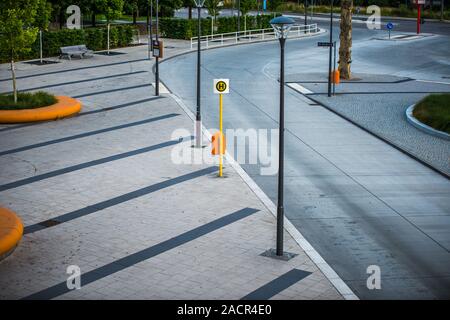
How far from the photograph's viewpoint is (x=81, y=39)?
47.0 metres

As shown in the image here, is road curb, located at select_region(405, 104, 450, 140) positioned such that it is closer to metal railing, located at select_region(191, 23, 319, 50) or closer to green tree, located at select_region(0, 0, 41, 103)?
green tree, located at select_region(0, 0, 41, 103)

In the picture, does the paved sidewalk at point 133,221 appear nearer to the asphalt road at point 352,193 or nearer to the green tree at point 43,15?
the asphalt road at point 352,193

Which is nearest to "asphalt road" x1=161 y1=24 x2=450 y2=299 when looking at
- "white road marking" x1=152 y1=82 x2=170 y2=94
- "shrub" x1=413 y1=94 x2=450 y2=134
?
"white road marking" x1=152 y1=82 x2=170 y2=94

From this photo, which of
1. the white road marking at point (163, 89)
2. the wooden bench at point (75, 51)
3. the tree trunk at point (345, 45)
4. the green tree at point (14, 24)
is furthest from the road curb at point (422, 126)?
the wooden bench at point (75, 51)

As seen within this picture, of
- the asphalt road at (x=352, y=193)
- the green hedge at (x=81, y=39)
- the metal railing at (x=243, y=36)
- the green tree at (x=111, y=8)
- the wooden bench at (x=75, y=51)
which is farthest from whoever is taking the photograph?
the metal railing at (x=243, y=36)

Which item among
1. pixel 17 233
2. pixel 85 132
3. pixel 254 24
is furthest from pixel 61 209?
pixel 254 24

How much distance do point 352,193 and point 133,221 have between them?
5.70 metres

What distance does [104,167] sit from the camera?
21.8m

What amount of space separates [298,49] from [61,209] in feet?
124

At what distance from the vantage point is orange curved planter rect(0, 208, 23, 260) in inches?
580

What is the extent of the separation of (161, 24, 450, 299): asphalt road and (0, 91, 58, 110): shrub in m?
5.58

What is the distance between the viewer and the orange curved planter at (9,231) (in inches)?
580

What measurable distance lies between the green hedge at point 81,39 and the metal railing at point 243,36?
15.5ft

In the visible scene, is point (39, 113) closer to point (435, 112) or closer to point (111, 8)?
point (435, 112)
